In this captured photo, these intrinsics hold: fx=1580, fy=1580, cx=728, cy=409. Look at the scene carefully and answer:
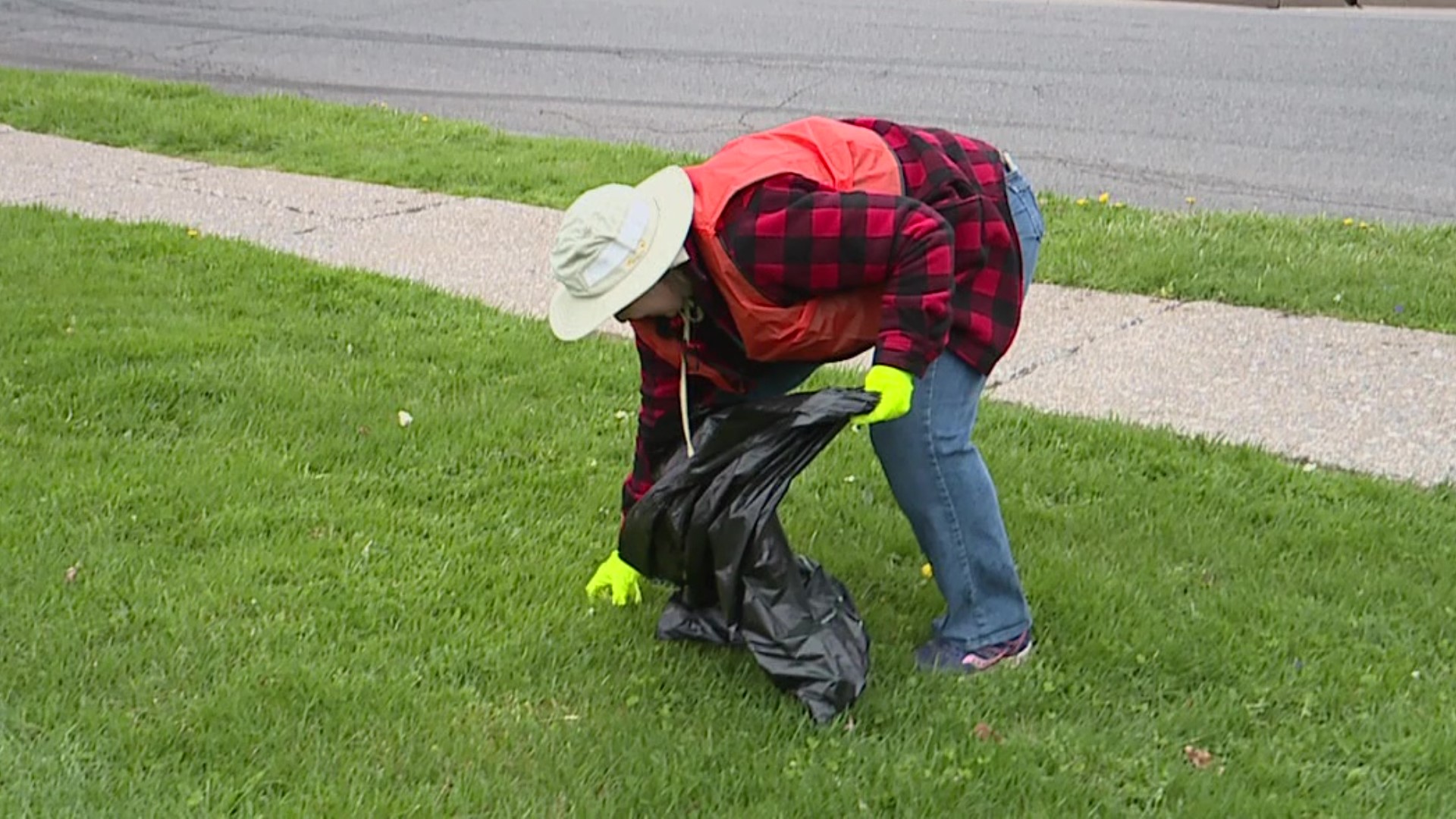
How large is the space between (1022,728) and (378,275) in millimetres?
3610

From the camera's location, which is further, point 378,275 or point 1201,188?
point 1201,188

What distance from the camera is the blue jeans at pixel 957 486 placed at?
310 cm

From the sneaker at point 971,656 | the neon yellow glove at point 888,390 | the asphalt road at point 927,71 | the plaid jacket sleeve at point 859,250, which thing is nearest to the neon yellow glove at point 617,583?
the sneaker at point 971,656

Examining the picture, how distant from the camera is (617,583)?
3586mm

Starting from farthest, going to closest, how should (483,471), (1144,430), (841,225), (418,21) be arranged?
1. (418,21)
2. (1144,430)
3. (483,471)
4. (841,225)

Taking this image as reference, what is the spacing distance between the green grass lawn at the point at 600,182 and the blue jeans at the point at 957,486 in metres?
2.82

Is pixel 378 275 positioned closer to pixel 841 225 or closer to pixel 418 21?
pixel 841 225

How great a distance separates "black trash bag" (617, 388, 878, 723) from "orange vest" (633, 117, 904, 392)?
0.11m

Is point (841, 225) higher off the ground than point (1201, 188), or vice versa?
point (841, 225)

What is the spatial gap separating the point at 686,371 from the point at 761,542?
1.26 feet

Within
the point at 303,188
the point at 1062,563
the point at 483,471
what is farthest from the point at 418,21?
the point at 1062,563

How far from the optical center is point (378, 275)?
19.6 ft

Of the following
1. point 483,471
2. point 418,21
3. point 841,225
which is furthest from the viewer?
point 418,21

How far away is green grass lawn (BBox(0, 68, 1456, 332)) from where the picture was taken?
5.80 meters
